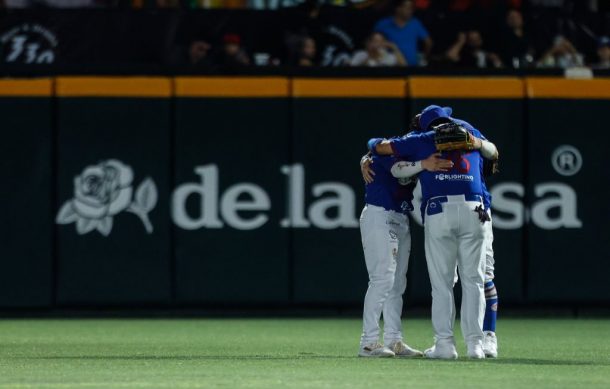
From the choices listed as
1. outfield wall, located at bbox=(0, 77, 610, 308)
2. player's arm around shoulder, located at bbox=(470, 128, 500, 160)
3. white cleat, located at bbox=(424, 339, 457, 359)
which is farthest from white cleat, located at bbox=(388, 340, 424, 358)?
outfield wall, located at bbox=(0, 77, 610, 308)

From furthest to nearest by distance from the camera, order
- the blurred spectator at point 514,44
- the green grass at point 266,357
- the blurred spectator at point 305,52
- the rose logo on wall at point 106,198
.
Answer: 1. the blurred spectator at point 514,44
2. the blurred spectator at point 305,52
3. the rose logo on wall at point 106,198
4. the green grass at point 266,357

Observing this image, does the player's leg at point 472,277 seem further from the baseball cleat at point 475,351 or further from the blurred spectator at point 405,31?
the blurred spectator at point 405,31

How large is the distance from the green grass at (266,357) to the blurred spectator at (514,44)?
339 centimetres

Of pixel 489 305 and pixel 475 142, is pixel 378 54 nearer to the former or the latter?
pixel 489 305

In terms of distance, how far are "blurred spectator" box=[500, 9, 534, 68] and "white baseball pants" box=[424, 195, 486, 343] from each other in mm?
7310

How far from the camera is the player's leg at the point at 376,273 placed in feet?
40.4

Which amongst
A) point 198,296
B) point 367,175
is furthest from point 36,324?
point 367,175

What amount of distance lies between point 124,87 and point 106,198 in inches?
54.4

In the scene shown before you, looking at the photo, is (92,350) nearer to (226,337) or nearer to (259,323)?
(226,337)

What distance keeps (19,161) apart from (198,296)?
108 inches

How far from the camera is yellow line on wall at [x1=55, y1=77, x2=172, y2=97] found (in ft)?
60.0

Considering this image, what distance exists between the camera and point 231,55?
61.4 ft

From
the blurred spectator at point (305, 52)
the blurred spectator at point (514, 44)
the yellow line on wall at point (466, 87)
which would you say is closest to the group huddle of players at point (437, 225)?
the yellow line on wall at point (466, 87)

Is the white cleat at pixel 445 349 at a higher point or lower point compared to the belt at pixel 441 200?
lower
